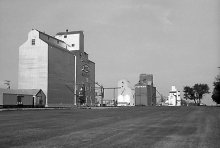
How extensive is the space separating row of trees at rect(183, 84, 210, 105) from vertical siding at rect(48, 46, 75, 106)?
297 ft

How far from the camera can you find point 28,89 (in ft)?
253

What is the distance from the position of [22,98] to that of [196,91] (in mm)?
116684

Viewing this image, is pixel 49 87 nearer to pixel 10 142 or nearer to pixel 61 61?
pixel 61 61

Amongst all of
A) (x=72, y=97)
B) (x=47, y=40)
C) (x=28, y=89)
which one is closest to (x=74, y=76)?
(x=72, y=97)

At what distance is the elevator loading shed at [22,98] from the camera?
6325 centimetres

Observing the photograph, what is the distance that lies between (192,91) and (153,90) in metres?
27.9

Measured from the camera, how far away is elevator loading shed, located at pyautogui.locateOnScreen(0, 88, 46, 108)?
63.2 meters

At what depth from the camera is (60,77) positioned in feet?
284

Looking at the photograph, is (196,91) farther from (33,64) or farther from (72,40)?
(33,64)

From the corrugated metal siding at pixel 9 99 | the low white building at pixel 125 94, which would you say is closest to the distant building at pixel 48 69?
the corrugated metal siding at pixel 9 99

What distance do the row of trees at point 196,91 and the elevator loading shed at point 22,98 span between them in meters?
107

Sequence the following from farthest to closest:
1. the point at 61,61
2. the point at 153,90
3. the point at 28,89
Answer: the point at 153,90 → the point at 61,61 → the point at 28,89

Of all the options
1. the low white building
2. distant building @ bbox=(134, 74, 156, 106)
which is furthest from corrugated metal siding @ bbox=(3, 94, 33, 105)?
the low white building

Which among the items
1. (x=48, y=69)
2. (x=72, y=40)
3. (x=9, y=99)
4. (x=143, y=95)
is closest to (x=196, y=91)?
(x=143, y=95)
